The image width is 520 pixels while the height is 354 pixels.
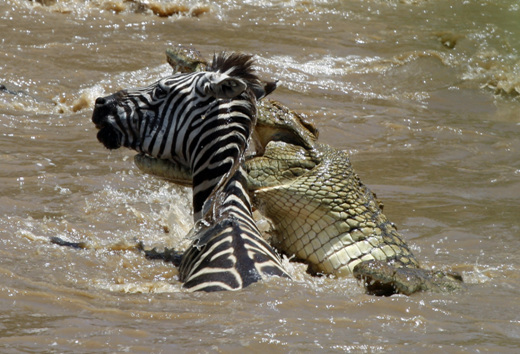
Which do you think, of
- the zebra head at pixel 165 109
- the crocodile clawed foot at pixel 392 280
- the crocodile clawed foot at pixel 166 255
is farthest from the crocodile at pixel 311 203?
the crocodile clawed foot at pixel 166 255

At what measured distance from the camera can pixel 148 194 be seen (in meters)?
6.94

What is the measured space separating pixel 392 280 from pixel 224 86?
4.92 feet

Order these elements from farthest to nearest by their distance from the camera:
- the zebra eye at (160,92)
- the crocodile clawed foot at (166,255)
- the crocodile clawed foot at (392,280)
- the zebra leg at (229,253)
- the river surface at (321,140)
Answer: the crocodile clawed foot at (166,255) < the zebra eye at (160,92) < the crocodile clawed foot at (392,280) < the zebra leg at (229,253) < the river surface at (321,140)

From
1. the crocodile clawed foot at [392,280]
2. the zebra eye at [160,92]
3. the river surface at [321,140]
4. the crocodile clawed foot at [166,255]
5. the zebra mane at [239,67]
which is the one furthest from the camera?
the crocodile clawed foot at [166,255]

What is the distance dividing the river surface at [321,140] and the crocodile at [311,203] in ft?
1.39

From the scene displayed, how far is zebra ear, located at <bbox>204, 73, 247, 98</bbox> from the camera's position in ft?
15.3

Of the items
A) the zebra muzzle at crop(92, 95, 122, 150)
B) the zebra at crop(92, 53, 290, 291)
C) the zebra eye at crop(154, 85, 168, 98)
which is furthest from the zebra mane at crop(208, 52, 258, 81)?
the zebra muzzle at crop(92, 95, 122, 150)

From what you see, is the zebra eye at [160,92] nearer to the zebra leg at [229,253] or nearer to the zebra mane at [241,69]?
the zebra mane at [241,69]

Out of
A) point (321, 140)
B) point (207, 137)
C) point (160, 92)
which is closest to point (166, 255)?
point (207, 137)

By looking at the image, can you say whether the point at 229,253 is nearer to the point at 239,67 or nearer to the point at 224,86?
the point at 224,86

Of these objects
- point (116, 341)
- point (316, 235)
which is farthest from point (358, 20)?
point (116, 341)

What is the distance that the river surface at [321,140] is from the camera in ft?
12.1

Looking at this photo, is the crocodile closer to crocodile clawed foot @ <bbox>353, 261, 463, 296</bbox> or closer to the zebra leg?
crocodile clawed foot @ <bbox>353, 261, 463, 296</bbox>

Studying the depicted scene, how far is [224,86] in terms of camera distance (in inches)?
187
